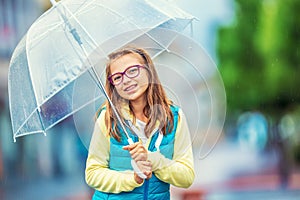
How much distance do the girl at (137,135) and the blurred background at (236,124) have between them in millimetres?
2533

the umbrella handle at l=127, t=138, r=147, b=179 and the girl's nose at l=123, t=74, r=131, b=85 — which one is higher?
the girl's nose at l=123, t=74, r=131, b=85

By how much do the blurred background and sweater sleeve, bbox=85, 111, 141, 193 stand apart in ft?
8.41

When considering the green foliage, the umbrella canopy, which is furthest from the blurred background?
the umbrella canopy

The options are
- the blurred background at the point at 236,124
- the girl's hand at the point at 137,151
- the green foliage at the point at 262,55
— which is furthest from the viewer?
the green foliage at the point at 262,55

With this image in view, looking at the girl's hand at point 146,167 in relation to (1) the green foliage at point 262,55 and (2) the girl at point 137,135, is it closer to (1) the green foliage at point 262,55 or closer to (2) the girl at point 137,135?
(2) the girl at point 137,135

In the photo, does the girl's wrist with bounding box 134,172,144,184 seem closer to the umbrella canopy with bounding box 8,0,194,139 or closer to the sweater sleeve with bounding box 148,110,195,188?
the sweater sleeve with bounding box 148,110,195,188

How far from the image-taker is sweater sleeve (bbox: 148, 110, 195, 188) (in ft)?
5.12

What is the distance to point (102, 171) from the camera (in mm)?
1578

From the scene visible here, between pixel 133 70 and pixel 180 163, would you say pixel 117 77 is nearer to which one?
pixel 133 70

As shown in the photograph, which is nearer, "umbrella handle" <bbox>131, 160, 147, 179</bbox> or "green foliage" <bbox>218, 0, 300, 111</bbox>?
"umbrella handle" <bbox>131, 160, 147, 179</bbox>

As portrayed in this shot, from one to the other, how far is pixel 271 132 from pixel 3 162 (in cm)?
182

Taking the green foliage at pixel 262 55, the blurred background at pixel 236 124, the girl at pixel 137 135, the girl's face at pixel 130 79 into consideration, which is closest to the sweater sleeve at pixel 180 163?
the girl at pixel 137 135

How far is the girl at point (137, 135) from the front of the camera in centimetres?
155

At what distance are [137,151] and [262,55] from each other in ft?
11.6
